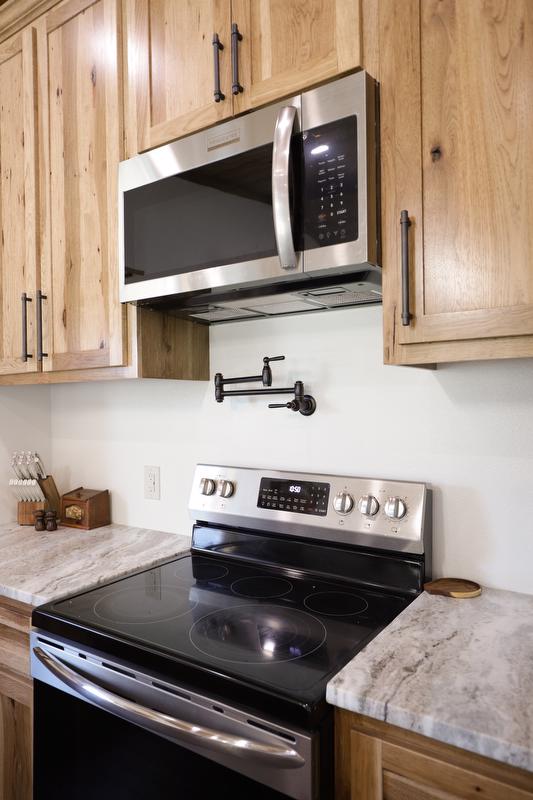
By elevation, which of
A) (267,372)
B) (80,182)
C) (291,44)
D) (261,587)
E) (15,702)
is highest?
(291,44)

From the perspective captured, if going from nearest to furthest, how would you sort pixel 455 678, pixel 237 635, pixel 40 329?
pixel 455 678, pixel 237 635, pixel 40 329

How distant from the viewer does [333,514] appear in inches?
54.3

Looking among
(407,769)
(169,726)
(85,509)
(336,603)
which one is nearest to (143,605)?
(169,726)

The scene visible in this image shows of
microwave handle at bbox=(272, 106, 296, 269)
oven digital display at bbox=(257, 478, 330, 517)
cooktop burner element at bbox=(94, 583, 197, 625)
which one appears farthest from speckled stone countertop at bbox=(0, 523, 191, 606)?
microwave handle at bbox=(272, 106, 296, 269)

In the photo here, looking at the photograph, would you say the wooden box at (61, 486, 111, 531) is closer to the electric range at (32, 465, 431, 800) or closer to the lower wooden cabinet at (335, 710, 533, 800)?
the electric range at (32, 465, 431, 800)

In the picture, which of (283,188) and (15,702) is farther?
(15,702)

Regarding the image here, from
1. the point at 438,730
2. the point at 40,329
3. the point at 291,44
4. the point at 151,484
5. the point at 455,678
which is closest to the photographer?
the point at 438,730

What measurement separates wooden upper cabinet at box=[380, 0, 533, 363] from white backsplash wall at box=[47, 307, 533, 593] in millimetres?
324

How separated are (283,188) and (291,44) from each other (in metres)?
0.35

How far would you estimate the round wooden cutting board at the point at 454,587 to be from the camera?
3.86 feet

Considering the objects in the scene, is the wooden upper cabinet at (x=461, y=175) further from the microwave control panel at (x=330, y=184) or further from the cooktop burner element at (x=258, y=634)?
the cooktop burner element at (x=258, y=634)

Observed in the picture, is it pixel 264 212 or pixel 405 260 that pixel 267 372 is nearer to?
pixel 264 212

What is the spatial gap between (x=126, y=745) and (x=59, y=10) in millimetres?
2015

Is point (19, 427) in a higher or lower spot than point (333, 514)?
higher
